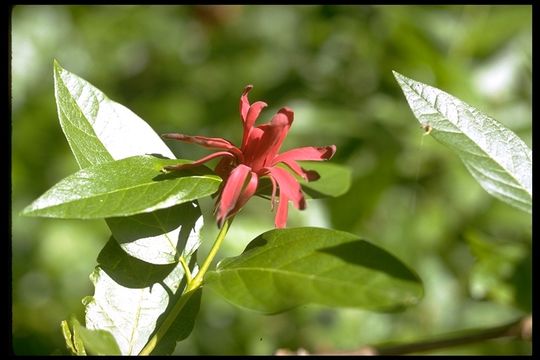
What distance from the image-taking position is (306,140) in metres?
2.70

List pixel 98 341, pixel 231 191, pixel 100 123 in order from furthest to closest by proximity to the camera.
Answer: pixel 100 123 < pixel 231 191 < pixel 98 341

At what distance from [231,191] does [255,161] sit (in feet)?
0.22

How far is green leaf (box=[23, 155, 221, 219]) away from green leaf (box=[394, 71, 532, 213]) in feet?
0.87

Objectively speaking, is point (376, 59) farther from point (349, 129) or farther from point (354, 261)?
point (354, 261)

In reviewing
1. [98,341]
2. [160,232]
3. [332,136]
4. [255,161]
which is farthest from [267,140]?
[332,136]

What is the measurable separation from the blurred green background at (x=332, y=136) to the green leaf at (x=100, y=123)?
2.47 feet

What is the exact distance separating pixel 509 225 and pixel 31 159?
158 cm

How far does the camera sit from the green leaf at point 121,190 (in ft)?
2.66

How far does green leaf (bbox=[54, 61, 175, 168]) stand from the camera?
3.07 ft

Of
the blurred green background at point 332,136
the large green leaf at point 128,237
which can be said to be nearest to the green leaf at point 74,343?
the large green leaf at point 128,237

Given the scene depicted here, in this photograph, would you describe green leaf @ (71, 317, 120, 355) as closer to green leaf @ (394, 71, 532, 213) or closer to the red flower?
the red flower

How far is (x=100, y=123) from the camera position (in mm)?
958

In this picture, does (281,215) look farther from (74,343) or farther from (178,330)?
(74,343)

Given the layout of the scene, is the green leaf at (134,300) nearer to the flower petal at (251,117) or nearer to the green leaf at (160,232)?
the green leaf at (160,232)
